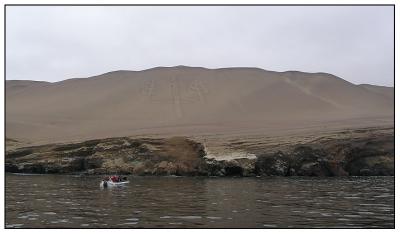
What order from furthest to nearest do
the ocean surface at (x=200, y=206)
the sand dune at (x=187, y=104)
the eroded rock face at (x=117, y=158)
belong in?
the sand dune at (x=187, y=104), the eroded rock face at (x=117, y=158), the ocean surface at (x=200, y=206)

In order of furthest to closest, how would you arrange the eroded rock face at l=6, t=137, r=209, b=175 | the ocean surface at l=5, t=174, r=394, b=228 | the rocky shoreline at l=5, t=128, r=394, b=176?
the eroded rock face at l=6, t=137, r=209, b=175 < the rocky shoreline at l=5, t=128, r=394, b=176 < the ocean surface at l=5, t=174, r=394, b=228

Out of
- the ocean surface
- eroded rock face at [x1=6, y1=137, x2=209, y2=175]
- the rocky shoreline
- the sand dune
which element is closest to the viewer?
the ocean surface

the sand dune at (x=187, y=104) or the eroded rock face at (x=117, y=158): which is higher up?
the sand dune at (x=187, y=104)

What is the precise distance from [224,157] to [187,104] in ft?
110

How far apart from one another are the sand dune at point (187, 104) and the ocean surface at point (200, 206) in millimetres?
26036

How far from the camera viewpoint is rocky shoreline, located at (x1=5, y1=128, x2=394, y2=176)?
39.7 m

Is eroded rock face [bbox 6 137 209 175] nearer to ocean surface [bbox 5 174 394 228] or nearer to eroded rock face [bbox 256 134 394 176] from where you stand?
eroded rock face [bbox 256 134 394 176]

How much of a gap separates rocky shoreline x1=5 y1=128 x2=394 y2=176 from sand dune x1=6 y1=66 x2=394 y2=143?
917 cm

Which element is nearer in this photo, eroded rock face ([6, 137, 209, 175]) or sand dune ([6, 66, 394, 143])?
eroded rock face ([6, 137, 209, 175])

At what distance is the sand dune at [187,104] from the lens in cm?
5938

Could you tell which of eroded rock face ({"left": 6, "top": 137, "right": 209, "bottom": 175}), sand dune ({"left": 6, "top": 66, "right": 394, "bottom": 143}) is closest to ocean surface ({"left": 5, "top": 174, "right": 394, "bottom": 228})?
eroded rock face ({"left": 6, "top": 137, "right": 209, "bottom": 175})

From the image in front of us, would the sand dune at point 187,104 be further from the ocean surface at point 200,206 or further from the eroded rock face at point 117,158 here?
the ocean surface at point 200,206

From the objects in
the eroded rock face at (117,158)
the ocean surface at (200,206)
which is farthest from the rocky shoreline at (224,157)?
the ocean surface at (200,206)

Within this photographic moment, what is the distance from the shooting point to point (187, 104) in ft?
239
